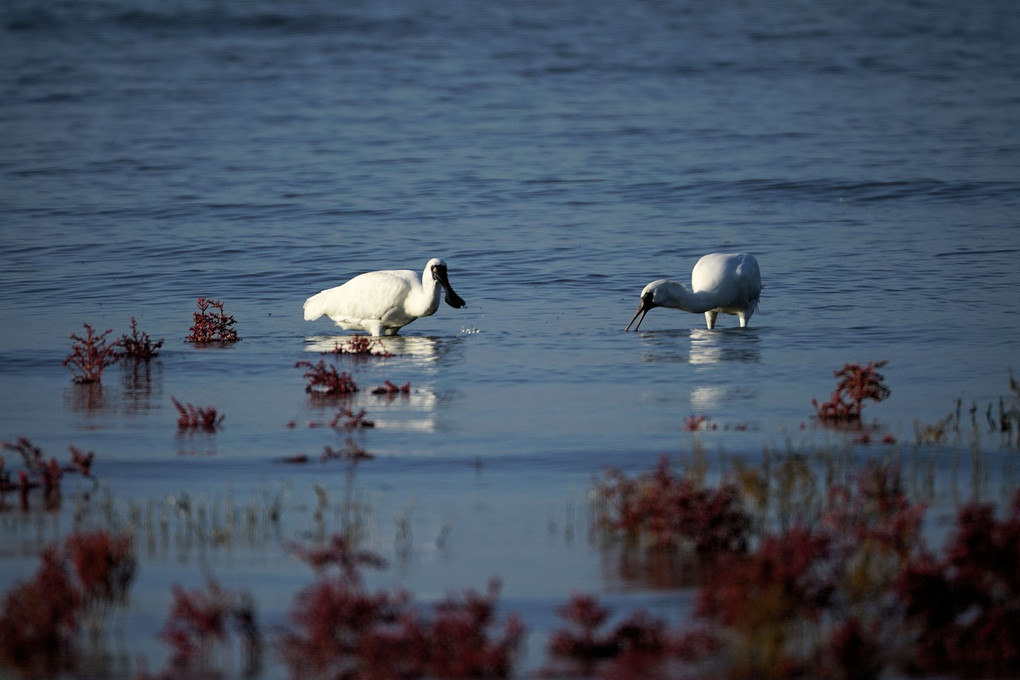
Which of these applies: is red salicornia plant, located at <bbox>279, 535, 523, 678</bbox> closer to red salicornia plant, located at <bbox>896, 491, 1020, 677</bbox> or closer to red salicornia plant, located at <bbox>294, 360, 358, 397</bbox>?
red salicornia plant, located at <bbox>896, 491, 1020, 677</bbox>

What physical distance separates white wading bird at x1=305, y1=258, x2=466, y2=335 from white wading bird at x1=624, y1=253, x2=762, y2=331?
1.97 m

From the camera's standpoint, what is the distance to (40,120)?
3725 cm

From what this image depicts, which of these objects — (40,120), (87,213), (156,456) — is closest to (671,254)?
(87,213)

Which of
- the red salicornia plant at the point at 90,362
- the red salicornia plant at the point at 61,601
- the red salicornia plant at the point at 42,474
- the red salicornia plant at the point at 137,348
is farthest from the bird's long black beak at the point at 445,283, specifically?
the red salicornia plant at the point at 61,601

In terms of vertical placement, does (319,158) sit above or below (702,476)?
above

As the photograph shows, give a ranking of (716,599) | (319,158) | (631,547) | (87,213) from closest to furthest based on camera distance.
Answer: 1. (716,599)
2. (631,547)
3. (87,213)
4. (319,158)

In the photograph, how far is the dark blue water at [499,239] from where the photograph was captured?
8539 millimetres

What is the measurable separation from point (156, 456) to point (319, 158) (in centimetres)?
2300

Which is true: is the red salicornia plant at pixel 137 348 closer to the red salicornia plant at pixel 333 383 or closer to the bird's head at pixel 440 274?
the red salicornia plant at pixel 333 383

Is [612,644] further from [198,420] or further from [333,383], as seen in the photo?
[333,383]

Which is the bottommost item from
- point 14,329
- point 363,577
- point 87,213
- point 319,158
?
point 363,577

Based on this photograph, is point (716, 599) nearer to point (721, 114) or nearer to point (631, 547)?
point (631, 547)

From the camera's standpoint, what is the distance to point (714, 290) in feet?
47.3

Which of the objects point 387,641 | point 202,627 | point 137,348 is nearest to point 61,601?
point 202,627
